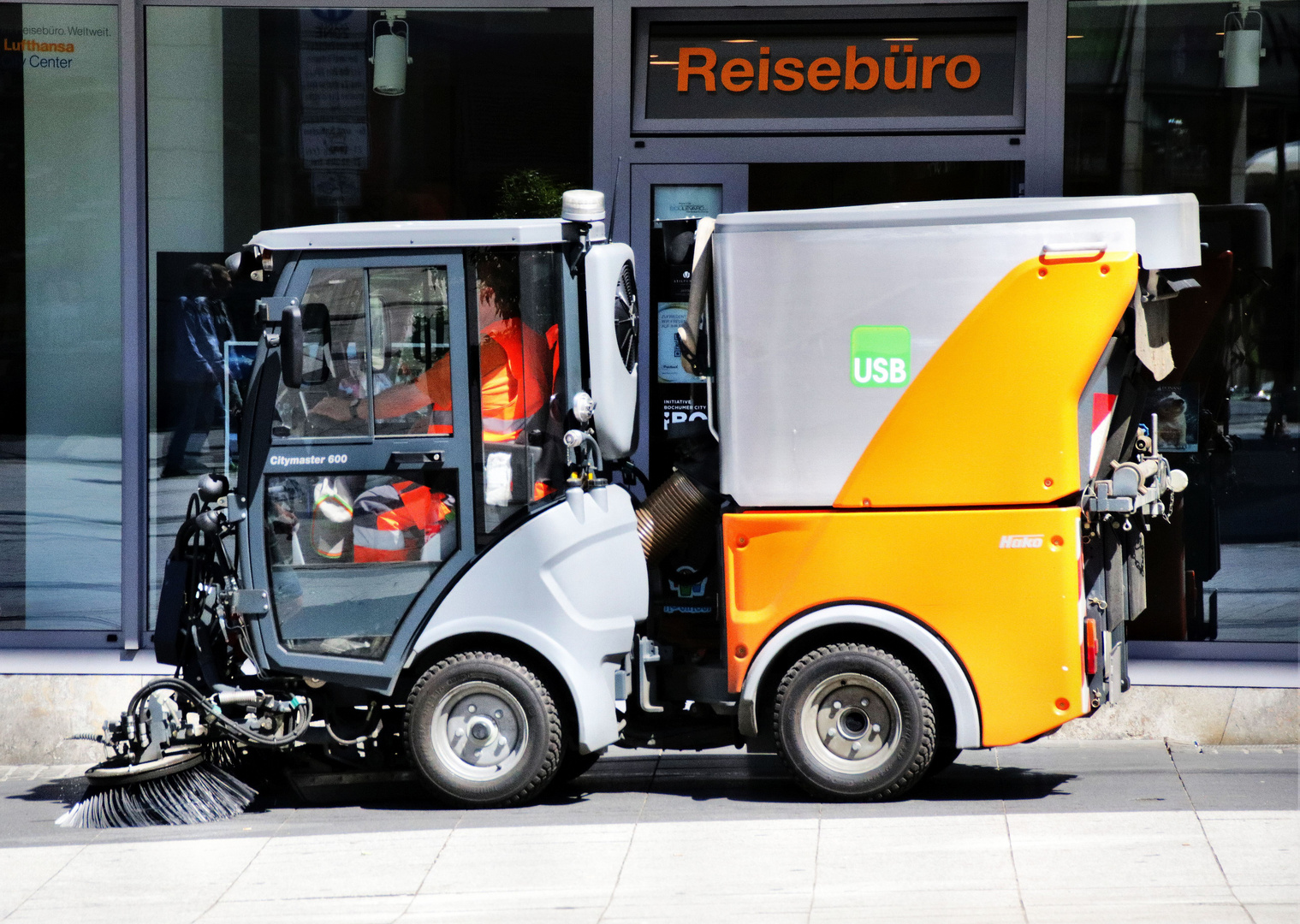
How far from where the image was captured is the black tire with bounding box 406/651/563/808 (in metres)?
5.96

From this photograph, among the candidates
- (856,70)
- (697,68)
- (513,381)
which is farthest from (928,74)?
(513,381)

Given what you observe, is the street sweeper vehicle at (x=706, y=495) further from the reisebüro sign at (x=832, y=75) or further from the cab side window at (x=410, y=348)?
the reisebüro sign at (x=832, y=75)

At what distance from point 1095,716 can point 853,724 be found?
1.88 meters

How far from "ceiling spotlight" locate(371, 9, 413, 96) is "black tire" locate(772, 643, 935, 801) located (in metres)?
3.88

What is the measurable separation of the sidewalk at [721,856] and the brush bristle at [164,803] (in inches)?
3.3

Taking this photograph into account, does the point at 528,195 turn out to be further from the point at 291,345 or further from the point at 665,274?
the point at 291,345

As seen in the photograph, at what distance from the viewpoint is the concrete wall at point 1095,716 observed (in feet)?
23.6

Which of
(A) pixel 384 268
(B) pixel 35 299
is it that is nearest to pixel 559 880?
(A) pixel 384 268

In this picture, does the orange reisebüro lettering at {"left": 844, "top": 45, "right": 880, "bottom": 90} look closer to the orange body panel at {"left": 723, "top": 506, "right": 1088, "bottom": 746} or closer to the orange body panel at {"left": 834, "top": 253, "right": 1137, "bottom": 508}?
the orange body panel at {"left": 834, "top": 253, "right": 1137, "bottom": 508}

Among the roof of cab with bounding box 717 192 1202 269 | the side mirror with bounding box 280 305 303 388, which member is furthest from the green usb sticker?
the side mirror with bounding box 280 305 303 388

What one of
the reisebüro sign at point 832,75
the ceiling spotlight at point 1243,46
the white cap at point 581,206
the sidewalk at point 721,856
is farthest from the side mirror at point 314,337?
the ceiling spotlight at point 1243,46

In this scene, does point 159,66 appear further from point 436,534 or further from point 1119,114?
point 1119,114

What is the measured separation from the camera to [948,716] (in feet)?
19.6

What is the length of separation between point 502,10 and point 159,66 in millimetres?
1798
